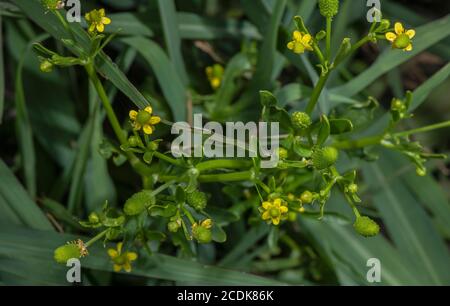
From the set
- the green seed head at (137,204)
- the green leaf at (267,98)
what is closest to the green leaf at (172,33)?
the green leaf at (267,98)

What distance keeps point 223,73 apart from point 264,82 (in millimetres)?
144

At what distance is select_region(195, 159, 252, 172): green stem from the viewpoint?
1141 millimetres

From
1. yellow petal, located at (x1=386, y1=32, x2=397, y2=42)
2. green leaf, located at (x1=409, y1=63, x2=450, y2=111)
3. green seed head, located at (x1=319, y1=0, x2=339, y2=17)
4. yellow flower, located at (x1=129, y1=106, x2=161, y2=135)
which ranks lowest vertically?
yellow flower, located at (x1=129, y1=106, x2=161, y2=135)

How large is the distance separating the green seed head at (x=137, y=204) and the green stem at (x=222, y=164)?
0.12 metres

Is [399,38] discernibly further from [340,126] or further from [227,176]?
[227,176]

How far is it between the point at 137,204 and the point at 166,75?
513 mm

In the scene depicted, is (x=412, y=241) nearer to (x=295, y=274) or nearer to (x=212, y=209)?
(x=295, y=274)

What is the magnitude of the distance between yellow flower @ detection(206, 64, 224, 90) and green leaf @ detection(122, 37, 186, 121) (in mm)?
120

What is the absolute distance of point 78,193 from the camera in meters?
1.53

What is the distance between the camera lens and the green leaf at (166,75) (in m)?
1.48

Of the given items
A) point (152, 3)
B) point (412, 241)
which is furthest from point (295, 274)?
point (152, 3)

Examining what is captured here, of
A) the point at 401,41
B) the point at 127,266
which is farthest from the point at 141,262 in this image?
the point at 401,41

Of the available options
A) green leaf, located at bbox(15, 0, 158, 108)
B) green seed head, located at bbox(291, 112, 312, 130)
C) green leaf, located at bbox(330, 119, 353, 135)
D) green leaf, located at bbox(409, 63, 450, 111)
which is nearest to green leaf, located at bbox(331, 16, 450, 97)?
green leaf, located at bbox(409, 63, 450, 111)

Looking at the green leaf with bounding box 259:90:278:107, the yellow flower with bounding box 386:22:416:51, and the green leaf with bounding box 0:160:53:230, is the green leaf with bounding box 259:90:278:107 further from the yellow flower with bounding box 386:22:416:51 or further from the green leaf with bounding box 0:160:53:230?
the green leaf with bounding box 0:160:53:230
